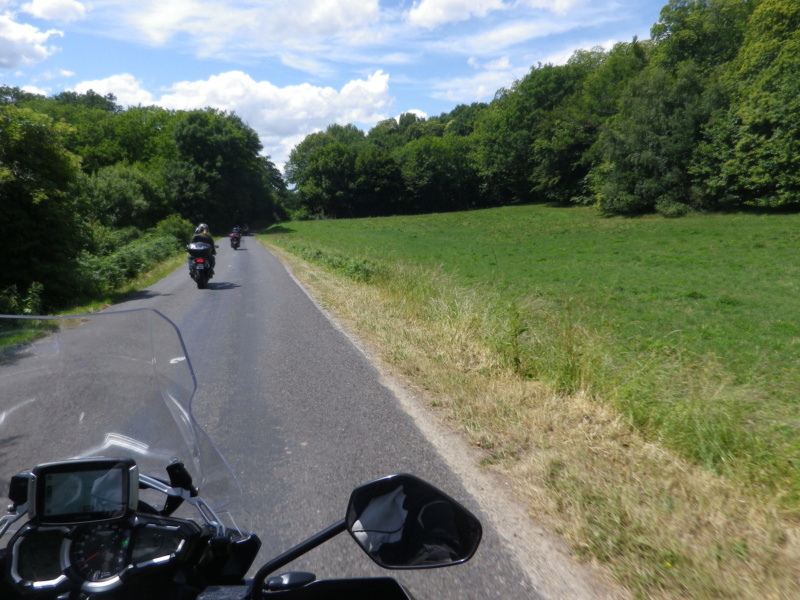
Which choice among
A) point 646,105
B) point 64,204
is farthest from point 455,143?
point 64,204

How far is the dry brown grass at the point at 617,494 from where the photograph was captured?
2828 mm

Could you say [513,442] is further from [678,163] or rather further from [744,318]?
[678,163]

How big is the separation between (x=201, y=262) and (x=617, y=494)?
1547cm

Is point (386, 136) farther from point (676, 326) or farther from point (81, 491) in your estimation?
point (81, 491)

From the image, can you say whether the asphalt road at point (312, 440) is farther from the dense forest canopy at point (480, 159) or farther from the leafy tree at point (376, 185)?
the leafy tree at point (376, 185)

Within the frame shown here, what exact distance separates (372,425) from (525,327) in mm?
2707

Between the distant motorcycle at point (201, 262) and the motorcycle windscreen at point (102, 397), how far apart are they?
608 inches

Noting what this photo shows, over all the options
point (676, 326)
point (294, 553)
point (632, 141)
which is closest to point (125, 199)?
point (632, 141)

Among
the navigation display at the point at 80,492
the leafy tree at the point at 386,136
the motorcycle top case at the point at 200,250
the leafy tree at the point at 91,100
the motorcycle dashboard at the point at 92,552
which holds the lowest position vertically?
the motorcycle top case at the point at 200,250

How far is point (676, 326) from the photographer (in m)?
11.5

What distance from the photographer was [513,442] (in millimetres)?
4699

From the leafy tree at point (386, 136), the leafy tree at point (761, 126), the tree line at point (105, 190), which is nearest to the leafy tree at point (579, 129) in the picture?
the leafy tree at point (761, 126)

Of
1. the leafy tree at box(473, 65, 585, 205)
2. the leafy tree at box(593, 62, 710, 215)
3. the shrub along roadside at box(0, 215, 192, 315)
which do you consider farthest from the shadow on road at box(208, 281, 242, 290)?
the leafy tree at box(473, 65, 585, 205)

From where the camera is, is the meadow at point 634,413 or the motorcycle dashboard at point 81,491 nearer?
the motorcycle dashboard at point 81,491
